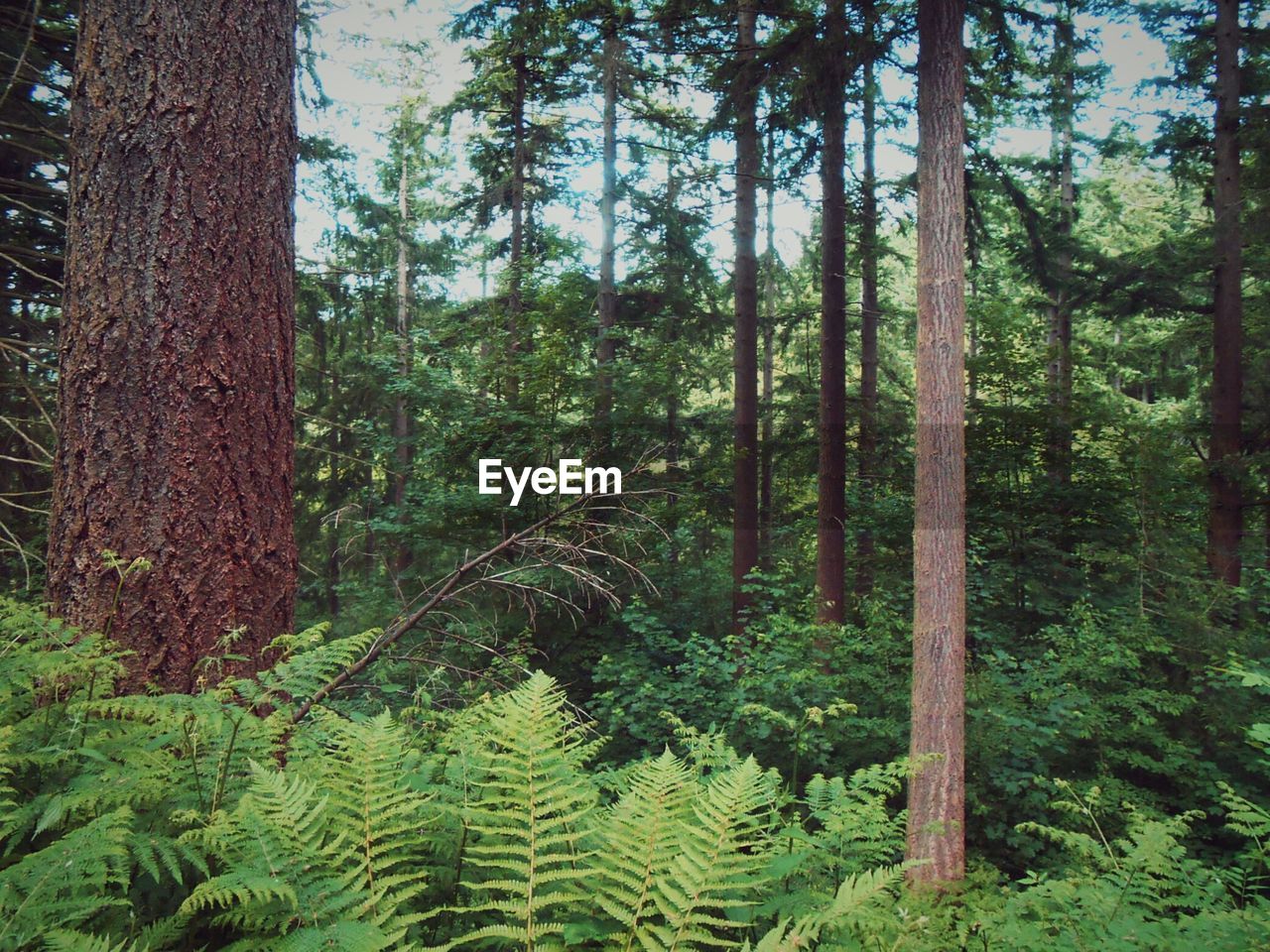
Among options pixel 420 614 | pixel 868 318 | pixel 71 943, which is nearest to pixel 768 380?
pixel 868 318

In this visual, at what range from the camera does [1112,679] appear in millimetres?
6754

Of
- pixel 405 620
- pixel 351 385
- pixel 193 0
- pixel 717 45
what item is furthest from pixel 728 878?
pixel 351 385

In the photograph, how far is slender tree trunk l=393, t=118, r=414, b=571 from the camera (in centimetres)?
1067

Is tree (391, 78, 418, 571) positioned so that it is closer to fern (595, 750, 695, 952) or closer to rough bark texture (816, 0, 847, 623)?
rough bark texture (816, 0, 847, 623)

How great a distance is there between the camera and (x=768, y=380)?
798 inches

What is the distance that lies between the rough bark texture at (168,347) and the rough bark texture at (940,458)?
463 centimetres

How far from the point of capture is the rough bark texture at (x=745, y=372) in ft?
34.2

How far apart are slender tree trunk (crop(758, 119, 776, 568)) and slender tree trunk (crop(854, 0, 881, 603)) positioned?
58.7 inches

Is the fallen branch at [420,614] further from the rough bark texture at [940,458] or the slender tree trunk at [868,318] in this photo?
the slender tree trunk at [868,318]

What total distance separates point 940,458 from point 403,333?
1143cm

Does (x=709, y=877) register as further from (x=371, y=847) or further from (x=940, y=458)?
(x=940, y=458)

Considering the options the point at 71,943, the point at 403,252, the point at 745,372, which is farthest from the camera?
the point at 403,252

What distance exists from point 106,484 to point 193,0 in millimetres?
1747

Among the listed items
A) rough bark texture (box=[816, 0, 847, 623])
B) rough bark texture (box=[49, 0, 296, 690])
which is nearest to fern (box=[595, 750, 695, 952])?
rough bark texture (box=[49, 0, 296, 690])
